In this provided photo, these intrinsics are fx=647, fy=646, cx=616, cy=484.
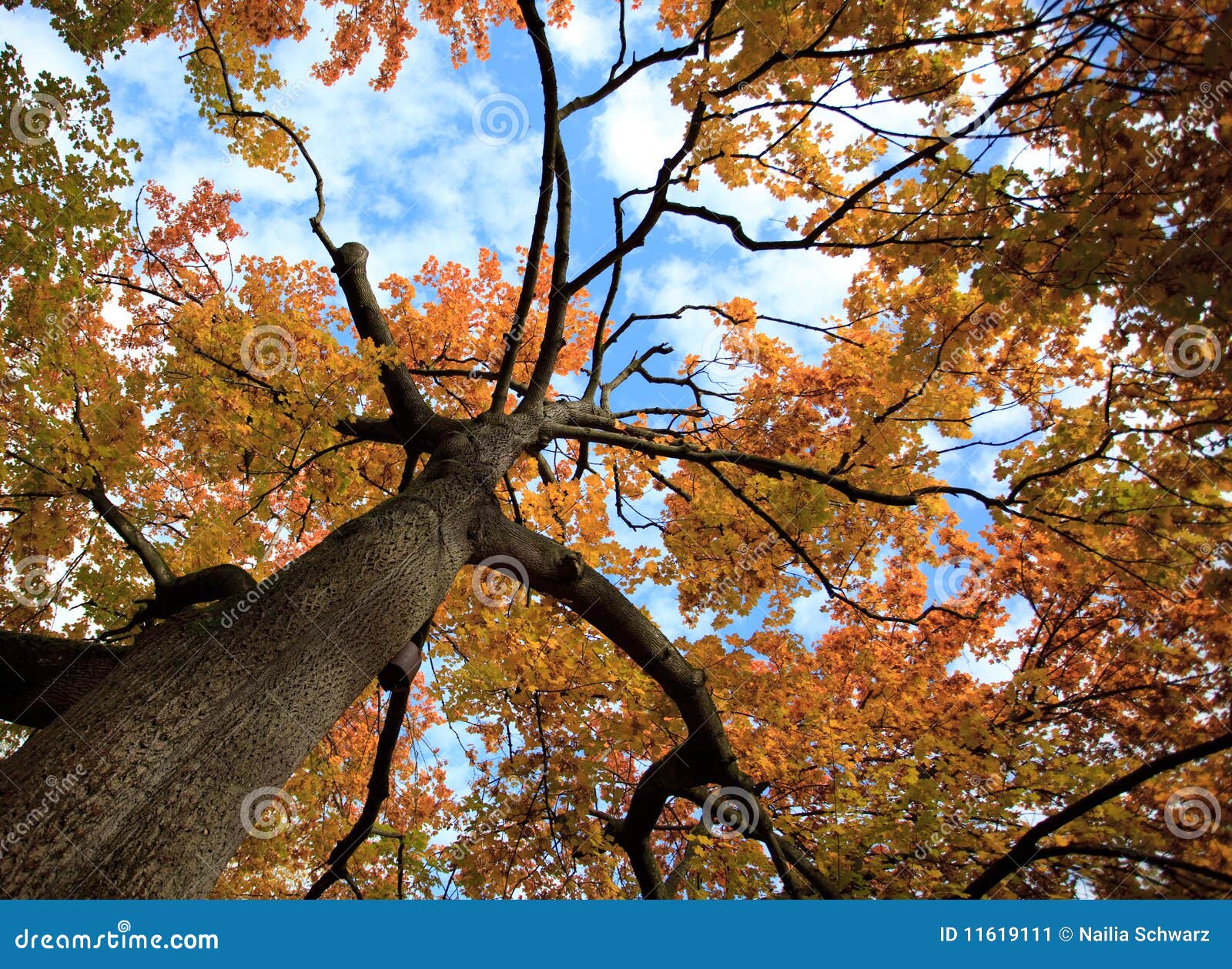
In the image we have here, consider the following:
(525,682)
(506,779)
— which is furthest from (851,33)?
(506,779)

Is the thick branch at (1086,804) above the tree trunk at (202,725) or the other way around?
above

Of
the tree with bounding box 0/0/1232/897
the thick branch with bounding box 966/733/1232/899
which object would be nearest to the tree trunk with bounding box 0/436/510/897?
the tree with bounding box 0/0/1232/897

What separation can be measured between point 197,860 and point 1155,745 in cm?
626

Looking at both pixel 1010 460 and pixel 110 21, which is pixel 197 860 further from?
pixel 110 21

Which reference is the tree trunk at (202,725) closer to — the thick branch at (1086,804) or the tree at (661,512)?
the tree at (661,512)

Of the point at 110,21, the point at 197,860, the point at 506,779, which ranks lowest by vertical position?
the point at 197,860

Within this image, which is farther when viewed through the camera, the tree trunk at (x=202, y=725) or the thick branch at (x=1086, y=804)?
the thick branch at (x=1086, y=804)

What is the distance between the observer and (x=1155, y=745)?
497cm

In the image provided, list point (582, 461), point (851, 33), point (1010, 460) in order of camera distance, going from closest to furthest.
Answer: point (851, 33), point (1010, 460), point (582, 461)

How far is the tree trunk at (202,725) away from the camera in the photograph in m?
1.90

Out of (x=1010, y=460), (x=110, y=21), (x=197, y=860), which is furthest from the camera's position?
(x=110, y=21)

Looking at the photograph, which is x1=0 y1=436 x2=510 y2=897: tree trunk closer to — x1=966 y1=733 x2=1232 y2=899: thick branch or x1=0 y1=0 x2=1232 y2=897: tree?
x1=0 y1=0 x2=1232 y2=897: tree

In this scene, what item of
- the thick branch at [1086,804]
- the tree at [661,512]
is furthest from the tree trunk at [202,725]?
the thick branch at [1086,804]

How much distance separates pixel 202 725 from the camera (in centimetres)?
227
